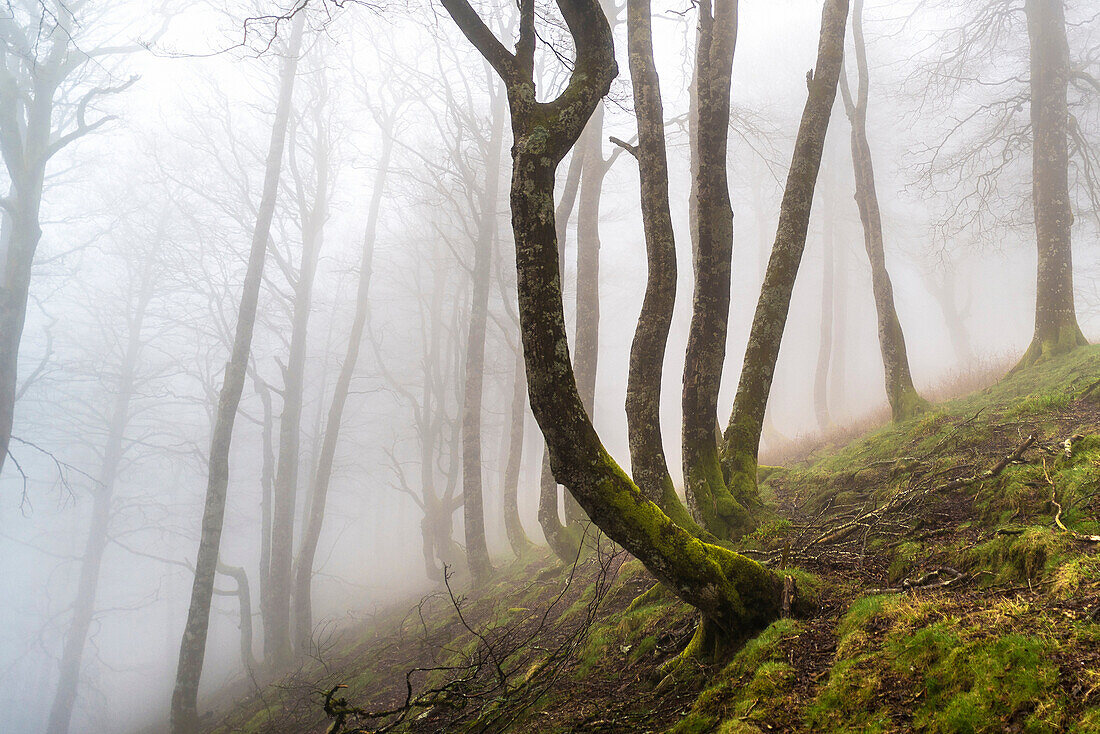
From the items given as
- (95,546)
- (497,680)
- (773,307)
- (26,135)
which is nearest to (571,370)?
(773,307)

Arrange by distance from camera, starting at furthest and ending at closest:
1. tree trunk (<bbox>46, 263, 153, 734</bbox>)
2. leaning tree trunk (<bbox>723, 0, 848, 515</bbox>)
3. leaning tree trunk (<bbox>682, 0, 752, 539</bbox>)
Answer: tree trunk (<bbox>46, 263, 153, 734</bbox>), leaning tree trunk (<bbox>723, 0, 848, 515</bbox>), leaning tree trunk (<bbox>682, 0, 752, 539</bbox>)

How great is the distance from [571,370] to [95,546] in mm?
24924

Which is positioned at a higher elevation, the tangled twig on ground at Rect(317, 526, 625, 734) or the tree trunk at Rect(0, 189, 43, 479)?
the tree trunk at Rect(0, 189, 43, 479)

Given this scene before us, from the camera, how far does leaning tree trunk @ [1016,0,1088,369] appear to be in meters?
8.88

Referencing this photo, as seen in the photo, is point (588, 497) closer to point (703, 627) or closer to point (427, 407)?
point (703, 627)

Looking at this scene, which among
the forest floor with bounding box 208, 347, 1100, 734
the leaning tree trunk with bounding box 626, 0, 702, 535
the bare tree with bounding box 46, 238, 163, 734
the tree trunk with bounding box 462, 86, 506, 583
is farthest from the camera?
the bare tree with bounding box 46, 238, 163, 734

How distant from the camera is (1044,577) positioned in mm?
2670

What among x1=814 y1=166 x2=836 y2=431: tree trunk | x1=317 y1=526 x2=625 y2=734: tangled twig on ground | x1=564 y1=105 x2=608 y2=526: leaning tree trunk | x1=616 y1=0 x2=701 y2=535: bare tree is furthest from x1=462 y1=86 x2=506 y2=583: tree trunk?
x1=814 y1=166 x2=836 y2=431: tree trunk

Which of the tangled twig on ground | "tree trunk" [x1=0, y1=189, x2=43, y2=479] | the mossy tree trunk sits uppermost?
"tree trunk" [x1=0, y1=189, x2=43, y2=479]

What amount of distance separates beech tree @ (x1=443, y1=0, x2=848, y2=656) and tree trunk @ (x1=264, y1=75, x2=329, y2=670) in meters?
12.3

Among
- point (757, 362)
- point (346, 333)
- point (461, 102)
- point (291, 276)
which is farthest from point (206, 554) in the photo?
point (346, 333)

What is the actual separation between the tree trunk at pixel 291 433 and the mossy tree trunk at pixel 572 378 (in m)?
12.5

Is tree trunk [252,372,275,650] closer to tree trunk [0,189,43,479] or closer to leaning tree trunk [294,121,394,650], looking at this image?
leaning tree trunk [294,121,394,650]

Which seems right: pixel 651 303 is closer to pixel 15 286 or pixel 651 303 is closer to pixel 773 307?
pixel 773 307
